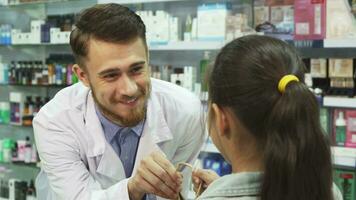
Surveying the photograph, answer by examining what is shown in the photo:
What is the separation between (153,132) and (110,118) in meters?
0.14

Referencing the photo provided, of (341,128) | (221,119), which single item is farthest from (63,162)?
(341,128)

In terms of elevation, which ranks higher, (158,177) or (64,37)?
(64,37)

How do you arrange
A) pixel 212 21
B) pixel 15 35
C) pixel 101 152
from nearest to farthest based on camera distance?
pixel 101 152, pixel 212 21, pixel 15 35

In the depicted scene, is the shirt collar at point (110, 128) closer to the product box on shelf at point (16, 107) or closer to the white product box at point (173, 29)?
the white product box at point (173, 29)

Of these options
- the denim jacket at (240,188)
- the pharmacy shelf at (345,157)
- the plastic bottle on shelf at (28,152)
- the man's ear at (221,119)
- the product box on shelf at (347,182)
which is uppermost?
the man's ear at (221,119)

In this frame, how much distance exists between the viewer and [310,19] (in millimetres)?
2555

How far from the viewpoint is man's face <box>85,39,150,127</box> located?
54.1 inches

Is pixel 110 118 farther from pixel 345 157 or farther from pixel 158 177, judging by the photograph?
pixel 345 157

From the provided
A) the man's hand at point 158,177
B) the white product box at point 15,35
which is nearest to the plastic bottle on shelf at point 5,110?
the white product box at point 15,35

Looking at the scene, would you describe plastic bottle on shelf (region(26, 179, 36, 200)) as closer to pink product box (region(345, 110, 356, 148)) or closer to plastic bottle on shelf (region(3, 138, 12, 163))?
plastic bottle on shelf (region(3, 138, 12, 163))

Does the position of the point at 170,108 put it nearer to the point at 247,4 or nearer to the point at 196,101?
the point at 196,101

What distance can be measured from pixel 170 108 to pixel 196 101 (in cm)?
12

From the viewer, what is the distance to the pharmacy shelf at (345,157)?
2.52m

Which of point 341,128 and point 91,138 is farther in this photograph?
point 341,128
